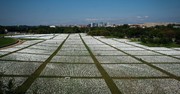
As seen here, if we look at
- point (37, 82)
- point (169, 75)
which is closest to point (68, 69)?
point (37, 82)

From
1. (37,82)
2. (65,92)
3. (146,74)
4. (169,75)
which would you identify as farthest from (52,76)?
(169,75)

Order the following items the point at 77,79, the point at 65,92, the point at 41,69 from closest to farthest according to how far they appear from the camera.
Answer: the point at 65,92 < the point at 77,79 < the point at 41,69

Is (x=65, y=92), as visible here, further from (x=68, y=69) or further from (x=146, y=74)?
(x=146, y=74)

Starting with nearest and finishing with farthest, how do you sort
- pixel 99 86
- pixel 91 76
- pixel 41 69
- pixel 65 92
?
pixel 65 92
pixel 99 86
pixel 91 76
pixel 41 69

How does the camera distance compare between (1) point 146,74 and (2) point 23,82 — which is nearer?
(2) point 23,82

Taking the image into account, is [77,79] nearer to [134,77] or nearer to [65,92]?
[65,92]

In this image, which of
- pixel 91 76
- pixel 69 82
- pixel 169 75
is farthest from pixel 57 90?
pixel 169 75

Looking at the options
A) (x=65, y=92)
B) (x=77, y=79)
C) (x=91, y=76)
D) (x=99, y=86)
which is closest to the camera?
(x=65, y=92)

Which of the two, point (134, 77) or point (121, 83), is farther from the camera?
point (134, 77)

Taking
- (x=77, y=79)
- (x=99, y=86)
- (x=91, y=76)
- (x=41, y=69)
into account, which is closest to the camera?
(x=99, y=86)
